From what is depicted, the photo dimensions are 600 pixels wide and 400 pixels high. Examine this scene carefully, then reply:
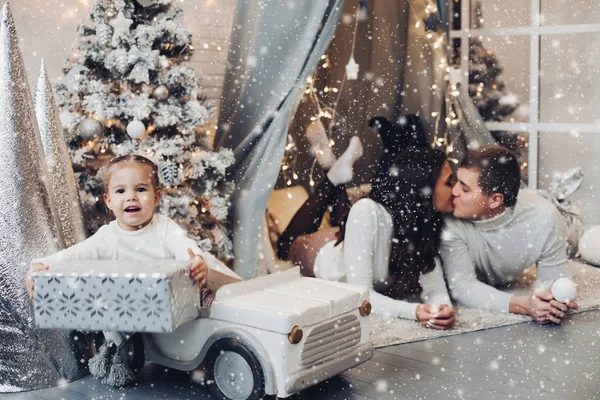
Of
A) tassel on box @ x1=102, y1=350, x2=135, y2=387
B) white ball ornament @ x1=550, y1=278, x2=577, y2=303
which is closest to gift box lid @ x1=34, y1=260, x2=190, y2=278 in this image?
tassel on box @ x1=102, y1=350, x2=135, y2=387

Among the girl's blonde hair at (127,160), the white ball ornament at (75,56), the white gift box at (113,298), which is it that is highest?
the white ball ornament at (75,56)

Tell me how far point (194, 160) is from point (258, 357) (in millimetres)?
1409

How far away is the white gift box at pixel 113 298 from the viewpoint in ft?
7.26

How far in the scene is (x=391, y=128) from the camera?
16.1ft

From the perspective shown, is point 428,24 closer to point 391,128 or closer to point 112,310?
point 391,128

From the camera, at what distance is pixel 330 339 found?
2402mm

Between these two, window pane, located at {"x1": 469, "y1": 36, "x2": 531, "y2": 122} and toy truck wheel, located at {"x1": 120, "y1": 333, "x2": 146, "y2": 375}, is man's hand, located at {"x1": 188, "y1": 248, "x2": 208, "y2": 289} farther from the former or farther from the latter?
window pane, located at {"x1": 469, "y1": 36, "x2": 531, "y2": 122}

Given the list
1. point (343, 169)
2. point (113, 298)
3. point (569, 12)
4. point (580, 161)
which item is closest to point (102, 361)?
point (113, 298)

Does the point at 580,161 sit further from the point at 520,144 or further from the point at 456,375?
the point at 456,375

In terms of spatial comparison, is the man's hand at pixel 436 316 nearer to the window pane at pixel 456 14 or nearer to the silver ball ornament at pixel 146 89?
the silver ball ornament at pixel 146 89

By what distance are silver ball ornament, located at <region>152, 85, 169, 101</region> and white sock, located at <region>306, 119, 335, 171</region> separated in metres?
1.24

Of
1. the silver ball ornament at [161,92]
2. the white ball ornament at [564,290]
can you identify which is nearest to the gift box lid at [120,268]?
the silver ball ornament at [161,92]

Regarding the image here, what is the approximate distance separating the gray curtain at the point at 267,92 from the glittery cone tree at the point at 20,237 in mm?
1362

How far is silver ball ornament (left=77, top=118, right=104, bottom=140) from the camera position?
10.7 feet
